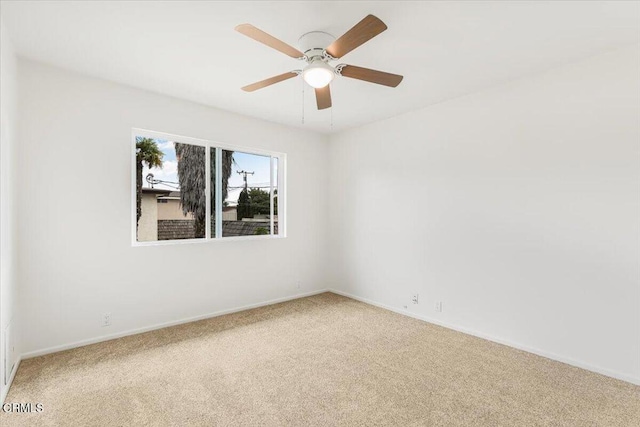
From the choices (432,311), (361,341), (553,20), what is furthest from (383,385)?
(553,20)

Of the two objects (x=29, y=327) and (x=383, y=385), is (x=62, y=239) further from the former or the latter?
(x=383, y=385)

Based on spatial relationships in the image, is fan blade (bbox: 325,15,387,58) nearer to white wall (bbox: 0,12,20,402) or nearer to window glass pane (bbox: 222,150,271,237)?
white wall (bbox: 0,12,20,402)

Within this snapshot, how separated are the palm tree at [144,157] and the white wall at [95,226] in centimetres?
17

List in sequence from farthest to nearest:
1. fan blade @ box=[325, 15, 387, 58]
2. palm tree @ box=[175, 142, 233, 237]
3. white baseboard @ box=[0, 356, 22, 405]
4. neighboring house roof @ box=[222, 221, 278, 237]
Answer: neighboring house roof @ box=[222, 221, 278, 237] < palm tree @ box=[175, 142, 233, 237] < white baseboard @ box=[0, 356, 22, 405] < fan blade @ box=[325, 15, 387, 58]

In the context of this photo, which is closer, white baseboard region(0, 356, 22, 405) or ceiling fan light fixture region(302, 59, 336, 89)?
white baseboard region(0, 356, 22, 405)

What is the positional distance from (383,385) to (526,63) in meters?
2.92

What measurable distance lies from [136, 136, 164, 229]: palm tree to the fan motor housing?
217 cm

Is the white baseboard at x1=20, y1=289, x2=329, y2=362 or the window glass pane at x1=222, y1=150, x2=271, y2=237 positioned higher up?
the window glass pane at x1=222, y1=150, x2=271, y2=237


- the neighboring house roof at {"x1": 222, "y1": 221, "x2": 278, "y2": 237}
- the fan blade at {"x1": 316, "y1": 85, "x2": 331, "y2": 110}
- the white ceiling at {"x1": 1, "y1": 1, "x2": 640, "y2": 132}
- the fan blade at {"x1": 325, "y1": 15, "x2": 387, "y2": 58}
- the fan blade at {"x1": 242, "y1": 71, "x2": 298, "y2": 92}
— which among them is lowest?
the neighboring house roof at {"x1": 222, "y1": 221, "x2": 278, "y2": 237}

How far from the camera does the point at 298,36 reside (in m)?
2.29

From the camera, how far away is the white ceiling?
2.00 meters

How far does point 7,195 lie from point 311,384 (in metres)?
2.67

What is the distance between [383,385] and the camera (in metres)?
2.31

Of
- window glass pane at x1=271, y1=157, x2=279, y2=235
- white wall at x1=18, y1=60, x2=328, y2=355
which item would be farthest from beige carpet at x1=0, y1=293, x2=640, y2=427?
window glass pane at x1=271, y1=157, x2=279, y2=235
